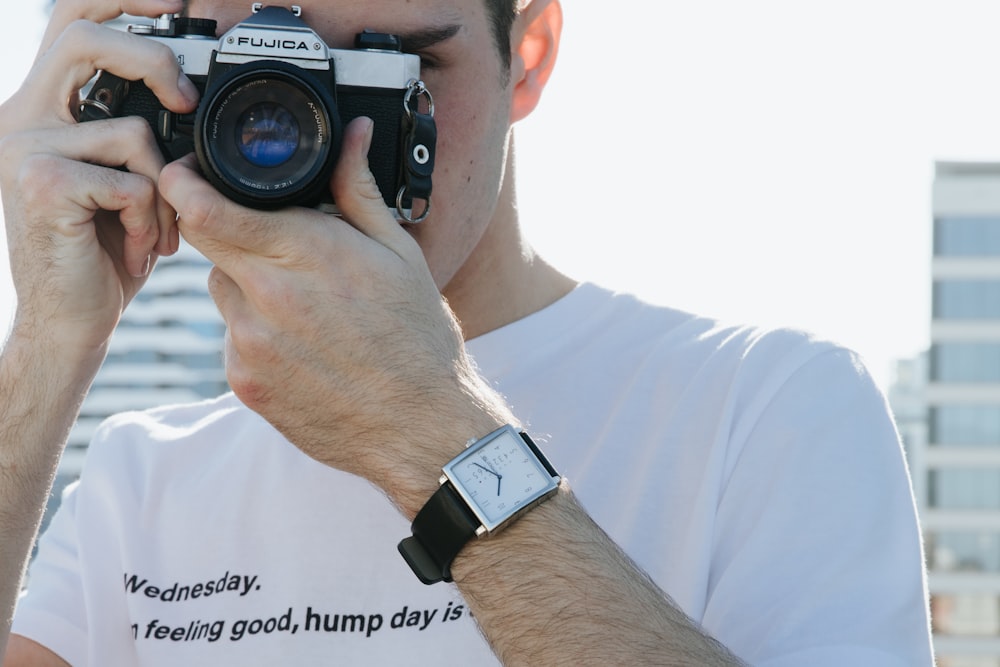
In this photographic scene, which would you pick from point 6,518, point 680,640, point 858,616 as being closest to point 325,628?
point 6,518

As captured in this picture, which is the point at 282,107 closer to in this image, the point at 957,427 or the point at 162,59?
the point at 162,59

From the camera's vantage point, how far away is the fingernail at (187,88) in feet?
5.07

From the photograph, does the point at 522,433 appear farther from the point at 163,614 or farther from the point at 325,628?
the point at 163,614

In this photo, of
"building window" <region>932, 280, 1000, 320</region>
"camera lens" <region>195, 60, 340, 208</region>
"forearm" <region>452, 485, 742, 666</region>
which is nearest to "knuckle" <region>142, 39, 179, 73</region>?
"camera lens" <region>195, 60, 340, 208</region>

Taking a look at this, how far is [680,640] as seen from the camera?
1189mm

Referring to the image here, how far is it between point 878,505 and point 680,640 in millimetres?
371

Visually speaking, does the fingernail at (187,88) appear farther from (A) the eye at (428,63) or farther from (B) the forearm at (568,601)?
(B) the forearm at (568,601)

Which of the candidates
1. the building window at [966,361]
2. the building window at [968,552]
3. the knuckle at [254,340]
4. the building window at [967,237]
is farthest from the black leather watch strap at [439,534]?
the building window at [968,552]

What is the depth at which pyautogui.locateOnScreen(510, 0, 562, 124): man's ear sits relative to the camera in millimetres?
1877

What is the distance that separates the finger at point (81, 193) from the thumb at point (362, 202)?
0.28 metres

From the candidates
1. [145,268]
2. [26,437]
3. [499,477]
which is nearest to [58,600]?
[26,437]

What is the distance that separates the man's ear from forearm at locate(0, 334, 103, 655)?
773 mm

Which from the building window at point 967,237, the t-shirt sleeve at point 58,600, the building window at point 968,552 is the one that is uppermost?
the t-shirt sleeve at point 58,600

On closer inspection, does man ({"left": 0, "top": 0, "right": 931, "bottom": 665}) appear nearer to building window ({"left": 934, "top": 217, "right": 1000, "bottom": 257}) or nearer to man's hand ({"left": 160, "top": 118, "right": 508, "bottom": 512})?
man's hand ({"left": 160, "top": 118, "right": 508, "bottom": 512})
